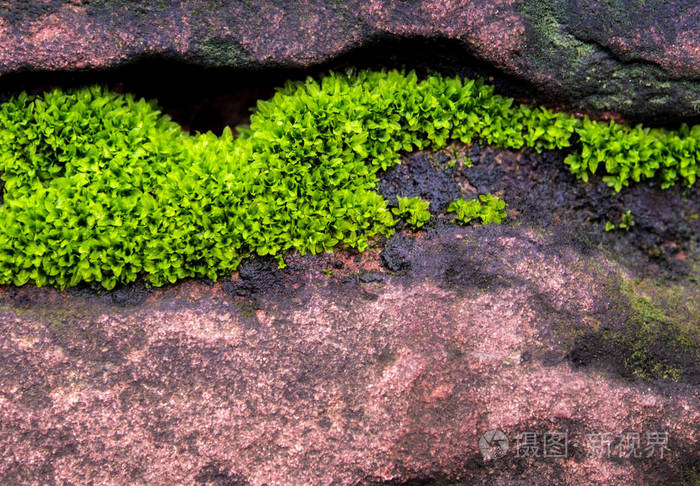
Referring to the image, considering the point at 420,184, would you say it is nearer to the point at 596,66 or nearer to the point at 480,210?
the point at 480,210

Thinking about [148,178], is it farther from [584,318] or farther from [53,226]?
[584,318]

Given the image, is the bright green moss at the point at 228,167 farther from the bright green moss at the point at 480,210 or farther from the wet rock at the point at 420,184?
the bright green moss at the point at 480,210

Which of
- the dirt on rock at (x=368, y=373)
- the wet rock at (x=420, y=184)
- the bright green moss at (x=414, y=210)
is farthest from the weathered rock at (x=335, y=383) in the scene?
the wet rock at (x=420, y=184)

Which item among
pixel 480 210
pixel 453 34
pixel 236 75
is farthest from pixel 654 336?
pixel 236 75

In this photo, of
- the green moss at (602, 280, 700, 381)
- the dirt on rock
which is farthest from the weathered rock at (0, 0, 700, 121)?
the green moss at (602, 280, 700, 381)

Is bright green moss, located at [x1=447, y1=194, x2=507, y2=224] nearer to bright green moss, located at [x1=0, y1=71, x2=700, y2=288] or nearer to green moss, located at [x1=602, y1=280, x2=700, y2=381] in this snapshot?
bright green moss, located at [x1=0, y1=71, x2=700, y2=288]
